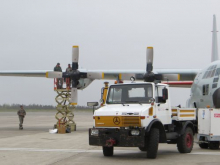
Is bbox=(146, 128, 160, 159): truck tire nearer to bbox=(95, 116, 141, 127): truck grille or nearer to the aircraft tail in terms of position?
bbox=(95, 116, 141, 127): truck grille

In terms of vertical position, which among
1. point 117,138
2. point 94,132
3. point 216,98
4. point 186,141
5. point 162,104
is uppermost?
point 216,98

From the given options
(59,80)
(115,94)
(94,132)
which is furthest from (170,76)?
(94,132)

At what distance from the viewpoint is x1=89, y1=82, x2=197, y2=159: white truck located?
11.4 metres

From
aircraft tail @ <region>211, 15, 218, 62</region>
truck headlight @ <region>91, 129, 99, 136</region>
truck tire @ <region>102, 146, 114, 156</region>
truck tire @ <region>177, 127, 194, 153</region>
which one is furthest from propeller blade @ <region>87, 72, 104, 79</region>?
truck headlight @ <region>91, 129, 99, 136</region>

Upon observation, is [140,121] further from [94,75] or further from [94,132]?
[94,75]

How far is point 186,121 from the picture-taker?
13.5 meters

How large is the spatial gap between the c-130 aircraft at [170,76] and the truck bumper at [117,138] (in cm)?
264

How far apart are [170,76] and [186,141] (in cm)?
659

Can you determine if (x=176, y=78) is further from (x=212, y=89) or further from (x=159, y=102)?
(x=159, y=102)

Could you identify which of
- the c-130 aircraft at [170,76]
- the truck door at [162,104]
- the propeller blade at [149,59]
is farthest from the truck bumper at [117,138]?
the propeller blade at [149,59]

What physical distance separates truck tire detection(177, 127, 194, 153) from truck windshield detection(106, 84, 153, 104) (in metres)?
1.87

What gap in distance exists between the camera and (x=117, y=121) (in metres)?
11.7

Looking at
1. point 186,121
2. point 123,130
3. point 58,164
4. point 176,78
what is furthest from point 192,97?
point 58,164

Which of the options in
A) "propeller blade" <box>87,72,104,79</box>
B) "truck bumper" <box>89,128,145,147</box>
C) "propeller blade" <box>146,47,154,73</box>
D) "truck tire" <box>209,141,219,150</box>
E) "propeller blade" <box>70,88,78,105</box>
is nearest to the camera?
"truck bumper" <box>89,128,145,147</box>
